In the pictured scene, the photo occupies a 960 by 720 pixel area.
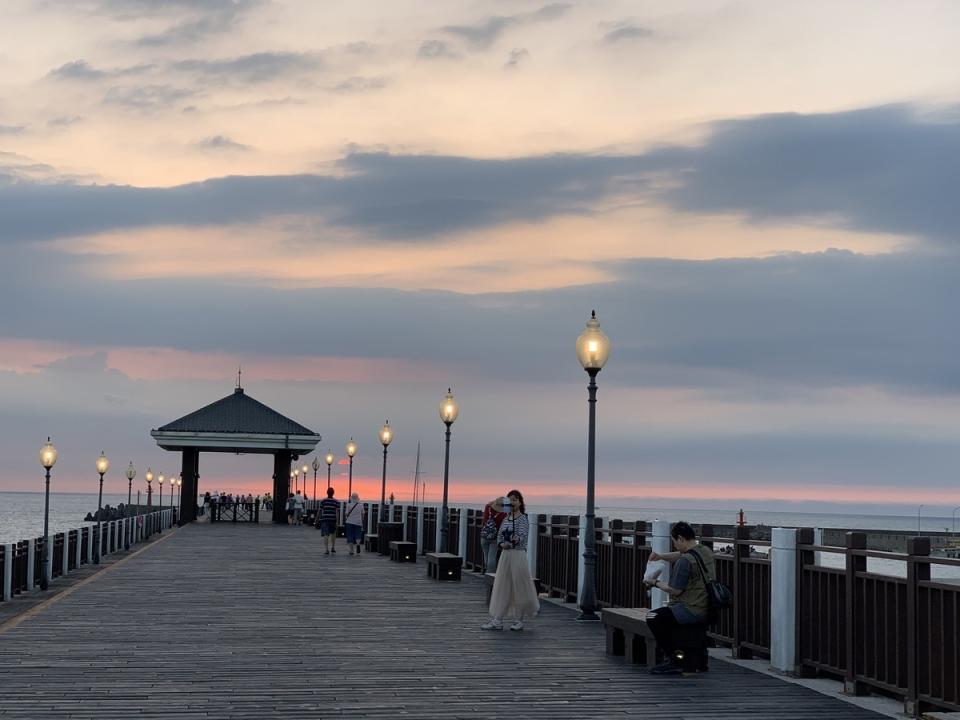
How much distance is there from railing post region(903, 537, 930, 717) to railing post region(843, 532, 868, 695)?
95 centimetres

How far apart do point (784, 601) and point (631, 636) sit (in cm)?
177

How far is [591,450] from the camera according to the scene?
62.5 ft

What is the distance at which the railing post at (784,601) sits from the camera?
13148mm

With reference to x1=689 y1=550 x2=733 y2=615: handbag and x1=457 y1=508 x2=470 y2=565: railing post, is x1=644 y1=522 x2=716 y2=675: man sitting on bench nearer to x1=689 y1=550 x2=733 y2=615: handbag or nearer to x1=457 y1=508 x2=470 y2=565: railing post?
x1=689 y1=550 x2=733 y2=615: handbag

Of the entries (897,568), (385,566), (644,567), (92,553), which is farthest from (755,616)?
(897,568)

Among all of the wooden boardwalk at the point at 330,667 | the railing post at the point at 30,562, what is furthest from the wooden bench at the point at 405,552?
the wooden boardwalk at the point at 330,667

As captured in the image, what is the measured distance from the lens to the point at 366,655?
14422 millimetres

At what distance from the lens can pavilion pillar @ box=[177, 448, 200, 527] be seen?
66.8 metres

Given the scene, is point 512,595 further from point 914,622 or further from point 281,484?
point 281,484

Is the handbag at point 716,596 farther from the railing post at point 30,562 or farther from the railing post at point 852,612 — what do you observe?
the railing post at point 30,562

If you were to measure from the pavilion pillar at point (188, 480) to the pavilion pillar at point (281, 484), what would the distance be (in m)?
4.29

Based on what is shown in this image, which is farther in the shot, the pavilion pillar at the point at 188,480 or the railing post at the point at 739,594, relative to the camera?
the pavilion pillar at the point at 188,480

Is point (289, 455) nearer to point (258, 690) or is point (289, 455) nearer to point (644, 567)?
point (644, 567)

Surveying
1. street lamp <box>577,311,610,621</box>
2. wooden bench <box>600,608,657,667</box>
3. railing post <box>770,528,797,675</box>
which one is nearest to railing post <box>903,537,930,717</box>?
railing post <box>770,528,797,675</box>
